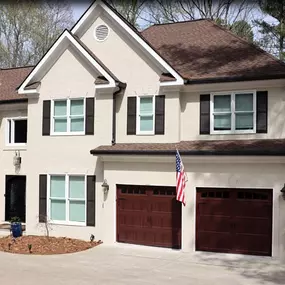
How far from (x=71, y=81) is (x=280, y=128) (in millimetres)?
8289

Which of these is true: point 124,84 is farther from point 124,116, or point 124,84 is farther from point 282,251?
point 282,251

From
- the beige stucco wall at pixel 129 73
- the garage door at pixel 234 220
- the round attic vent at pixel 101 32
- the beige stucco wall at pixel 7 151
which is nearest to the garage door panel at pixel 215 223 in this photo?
the garage door at pixel 234 220

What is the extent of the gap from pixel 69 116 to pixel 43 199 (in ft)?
11.7

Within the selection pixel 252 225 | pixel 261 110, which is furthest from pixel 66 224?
pixel 261 110

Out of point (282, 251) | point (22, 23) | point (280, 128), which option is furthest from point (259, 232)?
point (22, 23)

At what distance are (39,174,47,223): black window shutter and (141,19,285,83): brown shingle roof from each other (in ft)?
23.2

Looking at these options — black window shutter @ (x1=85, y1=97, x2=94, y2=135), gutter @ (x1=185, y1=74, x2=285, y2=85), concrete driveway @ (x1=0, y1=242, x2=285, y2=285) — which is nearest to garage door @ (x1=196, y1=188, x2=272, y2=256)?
concrete driveway @ (x1=0, y1=242, x2=285, y2=285)

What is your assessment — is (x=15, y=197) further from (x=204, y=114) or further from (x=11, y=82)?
(x=204, y=114)

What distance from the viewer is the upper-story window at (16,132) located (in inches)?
787

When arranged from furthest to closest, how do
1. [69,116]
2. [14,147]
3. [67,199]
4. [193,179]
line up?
1. [14,147]
2. [69,116]
3. [67,199]
4. [193,179]

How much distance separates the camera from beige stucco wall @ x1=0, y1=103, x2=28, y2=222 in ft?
63.8

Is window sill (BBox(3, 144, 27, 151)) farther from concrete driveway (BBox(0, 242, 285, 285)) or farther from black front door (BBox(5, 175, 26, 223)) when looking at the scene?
concrete driveway (BBox(0, 242, 285, 285))

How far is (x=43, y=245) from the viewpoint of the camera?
604 inches

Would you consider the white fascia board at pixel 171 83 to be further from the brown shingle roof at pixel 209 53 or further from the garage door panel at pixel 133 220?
the garage door panel at pixel 133 220
